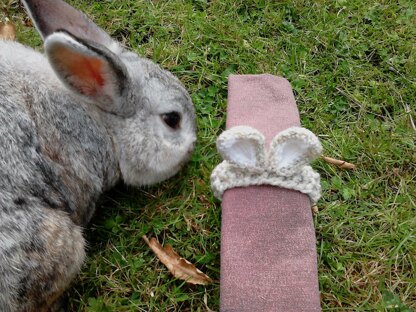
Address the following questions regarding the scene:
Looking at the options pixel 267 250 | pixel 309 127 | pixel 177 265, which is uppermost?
pixel 267 250

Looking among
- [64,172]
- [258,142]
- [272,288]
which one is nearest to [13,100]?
[64,172]

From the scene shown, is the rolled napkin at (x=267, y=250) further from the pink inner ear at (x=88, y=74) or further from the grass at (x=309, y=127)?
Answer: the pink inner ear at (x=88, y=74)

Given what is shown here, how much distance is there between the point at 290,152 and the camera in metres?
3.02

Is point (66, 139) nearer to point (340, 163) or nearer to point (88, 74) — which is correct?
point (88, 74)

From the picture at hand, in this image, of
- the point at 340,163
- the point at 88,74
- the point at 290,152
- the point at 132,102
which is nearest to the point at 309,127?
the point at 340,163

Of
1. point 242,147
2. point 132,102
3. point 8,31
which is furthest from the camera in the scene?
point 8,31

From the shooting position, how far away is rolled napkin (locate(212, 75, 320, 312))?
9.04 feet

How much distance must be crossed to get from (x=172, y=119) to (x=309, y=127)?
87cm

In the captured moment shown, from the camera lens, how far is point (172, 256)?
3232 millimetres

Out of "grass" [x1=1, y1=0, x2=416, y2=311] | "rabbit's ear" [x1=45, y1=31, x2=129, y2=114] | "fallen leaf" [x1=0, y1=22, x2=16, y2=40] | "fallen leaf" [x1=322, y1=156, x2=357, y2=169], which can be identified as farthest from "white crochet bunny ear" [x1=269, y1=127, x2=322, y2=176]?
"fallen leaf" [x1=0, y1=22, x2=16, y2=40]

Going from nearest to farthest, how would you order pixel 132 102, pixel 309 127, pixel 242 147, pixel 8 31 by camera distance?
pixel 242 147, pixel 132 102, pixel 309 127, pixel 8 31

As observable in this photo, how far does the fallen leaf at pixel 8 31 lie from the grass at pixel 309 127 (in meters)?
0.06

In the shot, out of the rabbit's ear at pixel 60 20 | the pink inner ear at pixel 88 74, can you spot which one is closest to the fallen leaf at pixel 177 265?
the pink inner ear at pixel 88 74

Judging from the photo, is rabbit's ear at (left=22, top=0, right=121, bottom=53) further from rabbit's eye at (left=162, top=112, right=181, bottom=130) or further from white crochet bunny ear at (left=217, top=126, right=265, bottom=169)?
white crochet bunny ear at (left=217, top=126, right=265, bottom=169)
